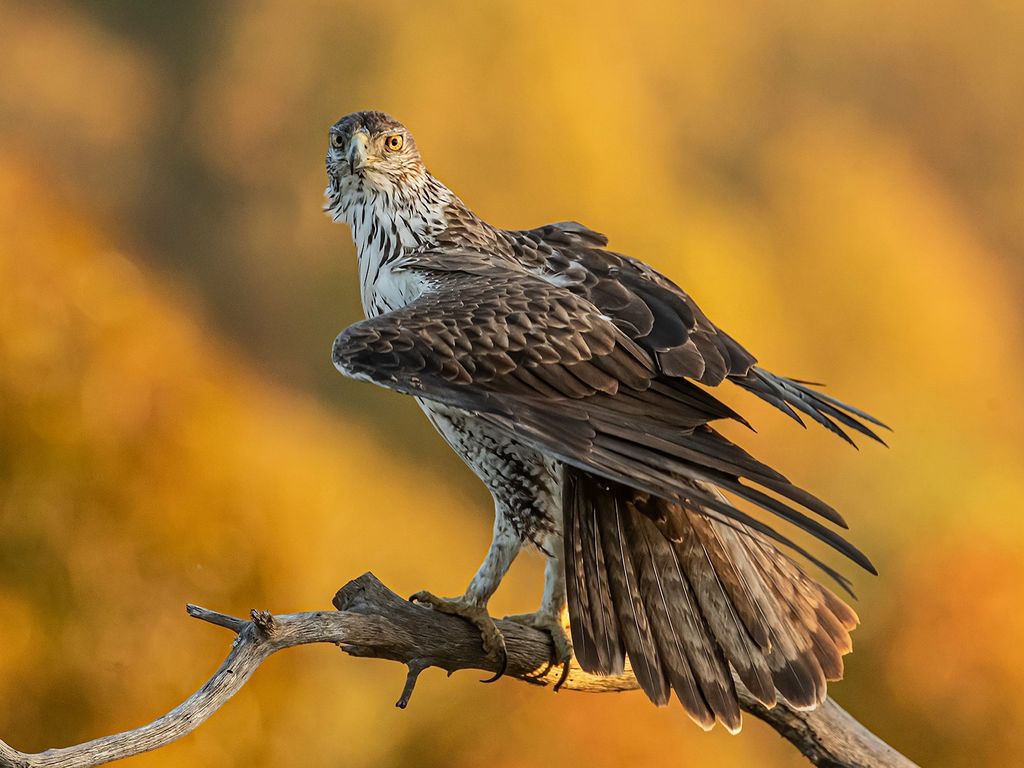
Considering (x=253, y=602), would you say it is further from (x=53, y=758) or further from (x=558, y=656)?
(x=53, y=758)

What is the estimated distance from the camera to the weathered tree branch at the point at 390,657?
1.99m

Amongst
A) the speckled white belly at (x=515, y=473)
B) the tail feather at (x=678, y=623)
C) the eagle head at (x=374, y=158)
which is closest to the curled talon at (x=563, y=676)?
the speckled white belly at (x=515, y=473)

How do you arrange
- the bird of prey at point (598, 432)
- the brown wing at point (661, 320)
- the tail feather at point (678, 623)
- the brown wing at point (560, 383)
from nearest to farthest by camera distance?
the brown wing at point (560, 383)
the bird of prey at point (598, 432)
the tail feather at point (678, 623)
the brown wing at point (661, 320)

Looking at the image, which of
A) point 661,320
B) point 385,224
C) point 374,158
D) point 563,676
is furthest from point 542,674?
point 374,158

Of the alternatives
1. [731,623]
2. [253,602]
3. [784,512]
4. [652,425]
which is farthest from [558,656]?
[253,602]

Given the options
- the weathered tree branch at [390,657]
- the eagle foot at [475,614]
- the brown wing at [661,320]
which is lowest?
the weathered tree branch at [390,657]

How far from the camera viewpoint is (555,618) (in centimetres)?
289

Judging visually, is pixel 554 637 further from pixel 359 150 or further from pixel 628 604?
pixel 359 150

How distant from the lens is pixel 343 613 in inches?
97.9

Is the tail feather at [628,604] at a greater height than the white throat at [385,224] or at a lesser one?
lesser

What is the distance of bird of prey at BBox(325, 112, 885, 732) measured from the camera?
2205 millimetres

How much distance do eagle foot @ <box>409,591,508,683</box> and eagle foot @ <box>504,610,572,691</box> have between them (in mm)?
132

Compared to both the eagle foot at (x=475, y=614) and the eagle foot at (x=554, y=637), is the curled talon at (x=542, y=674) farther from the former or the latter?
the eagle foot at (x=475, y=614)

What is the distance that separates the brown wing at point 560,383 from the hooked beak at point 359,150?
1.64ft
